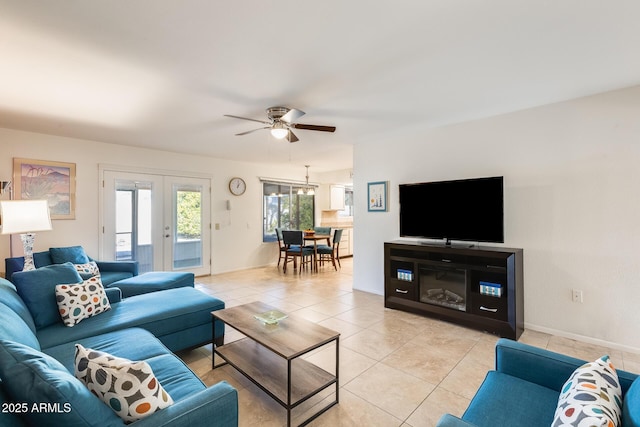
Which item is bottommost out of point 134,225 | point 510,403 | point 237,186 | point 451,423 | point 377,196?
point 510,403

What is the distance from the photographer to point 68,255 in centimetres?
385

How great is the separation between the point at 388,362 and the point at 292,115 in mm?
2421

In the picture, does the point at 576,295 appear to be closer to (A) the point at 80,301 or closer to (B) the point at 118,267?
(A) the point at 80,301

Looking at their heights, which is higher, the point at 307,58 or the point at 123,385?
the point at 307,58

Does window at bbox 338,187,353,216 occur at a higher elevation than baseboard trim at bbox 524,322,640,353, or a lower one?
higher

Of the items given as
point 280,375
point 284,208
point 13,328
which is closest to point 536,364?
point 280,375

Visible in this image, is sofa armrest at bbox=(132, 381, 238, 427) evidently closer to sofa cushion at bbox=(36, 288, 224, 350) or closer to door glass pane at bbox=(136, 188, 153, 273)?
sofa cushion at bbox=(36, 288, 224, 350)

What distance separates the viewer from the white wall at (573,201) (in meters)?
2.72

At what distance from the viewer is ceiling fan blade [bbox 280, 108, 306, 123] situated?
278cm

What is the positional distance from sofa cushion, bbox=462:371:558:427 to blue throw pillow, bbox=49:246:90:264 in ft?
15.2

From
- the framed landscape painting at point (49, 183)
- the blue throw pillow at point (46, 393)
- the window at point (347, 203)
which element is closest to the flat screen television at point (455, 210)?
the blue throw pillow at point (46, 393)

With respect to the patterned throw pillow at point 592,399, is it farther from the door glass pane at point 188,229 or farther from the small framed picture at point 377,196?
the door glass pane at point 188,229

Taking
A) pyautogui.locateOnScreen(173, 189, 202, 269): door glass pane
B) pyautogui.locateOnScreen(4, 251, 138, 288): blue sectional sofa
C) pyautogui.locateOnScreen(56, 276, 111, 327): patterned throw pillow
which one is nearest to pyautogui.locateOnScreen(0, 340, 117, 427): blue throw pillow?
pyautogui.locateOnScreen(56, 276, 111, 327): patterned throw pillow

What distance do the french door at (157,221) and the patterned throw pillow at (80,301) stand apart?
2.76 meters
